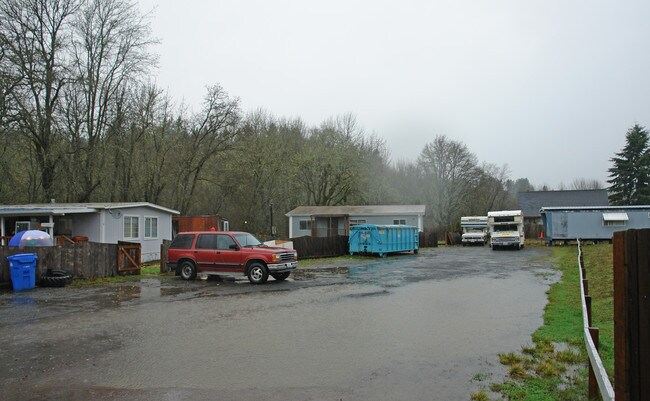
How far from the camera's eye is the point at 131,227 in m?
25.4

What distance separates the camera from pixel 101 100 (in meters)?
34.8

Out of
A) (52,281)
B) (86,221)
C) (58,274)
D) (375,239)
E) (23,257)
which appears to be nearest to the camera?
(23,257)

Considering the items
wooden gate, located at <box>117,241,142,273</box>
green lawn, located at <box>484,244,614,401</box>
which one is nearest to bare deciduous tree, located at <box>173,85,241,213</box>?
wooden gate, located at <box>117,241,142,273</box>

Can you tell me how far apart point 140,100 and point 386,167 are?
1255 inches

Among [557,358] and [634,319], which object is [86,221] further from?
[634,319]

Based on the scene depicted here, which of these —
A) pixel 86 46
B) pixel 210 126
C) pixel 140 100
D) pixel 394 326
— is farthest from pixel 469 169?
pixel 394 326

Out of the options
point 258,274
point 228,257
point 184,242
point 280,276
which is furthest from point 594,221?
point 184,242

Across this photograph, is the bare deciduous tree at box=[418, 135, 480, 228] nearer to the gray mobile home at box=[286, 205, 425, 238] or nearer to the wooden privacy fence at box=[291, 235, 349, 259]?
the gray mobile home at box=[286, 205, 425, 238]

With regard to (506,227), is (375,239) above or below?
below

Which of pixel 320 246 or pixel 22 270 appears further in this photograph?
pixel 320 246

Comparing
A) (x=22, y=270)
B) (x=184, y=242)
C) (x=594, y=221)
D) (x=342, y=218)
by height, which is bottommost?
(x=22, y=270)

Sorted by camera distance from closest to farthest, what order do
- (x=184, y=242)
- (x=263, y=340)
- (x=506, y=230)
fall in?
(x=263, y=340) < (x=184, y=242) < (x=506, y=230)

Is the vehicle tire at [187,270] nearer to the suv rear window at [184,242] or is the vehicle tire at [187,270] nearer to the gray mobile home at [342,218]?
the suv rear window at [184,242]

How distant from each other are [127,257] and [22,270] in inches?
183
